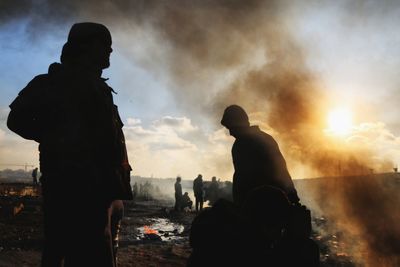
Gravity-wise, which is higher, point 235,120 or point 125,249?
point 235,120

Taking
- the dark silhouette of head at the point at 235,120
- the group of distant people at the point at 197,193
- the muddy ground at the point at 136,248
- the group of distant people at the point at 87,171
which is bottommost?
the muddy ground at the point at 136,248

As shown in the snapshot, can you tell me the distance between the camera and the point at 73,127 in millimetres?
2113

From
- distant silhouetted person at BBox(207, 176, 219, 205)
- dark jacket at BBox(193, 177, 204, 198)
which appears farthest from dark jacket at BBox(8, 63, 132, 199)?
distant silhouetted person at BBox(207, 176, 219, 205)

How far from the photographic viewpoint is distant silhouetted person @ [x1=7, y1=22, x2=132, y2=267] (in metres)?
2.05

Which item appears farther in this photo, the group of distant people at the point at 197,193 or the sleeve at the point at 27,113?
the group of distant people at the point at 197,193

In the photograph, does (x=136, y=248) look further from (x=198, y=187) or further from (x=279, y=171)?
(x=198, y=187)

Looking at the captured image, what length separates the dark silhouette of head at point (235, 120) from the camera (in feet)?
15.4

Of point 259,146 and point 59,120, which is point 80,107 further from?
point 259,146

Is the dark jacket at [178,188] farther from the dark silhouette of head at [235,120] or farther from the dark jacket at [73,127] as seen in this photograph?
the dark jacket at [73,127]

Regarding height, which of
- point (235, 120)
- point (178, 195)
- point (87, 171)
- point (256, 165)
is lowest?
point (178, 195)

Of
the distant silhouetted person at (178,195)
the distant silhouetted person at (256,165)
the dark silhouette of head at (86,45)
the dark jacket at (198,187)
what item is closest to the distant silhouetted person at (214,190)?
the distant silhouetted person at (178,195)

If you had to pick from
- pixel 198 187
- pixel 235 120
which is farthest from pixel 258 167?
pixel 198 187

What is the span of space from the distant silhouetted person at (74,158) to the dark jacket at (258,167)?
2064mm

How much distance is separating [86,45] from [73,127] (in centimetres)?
62
